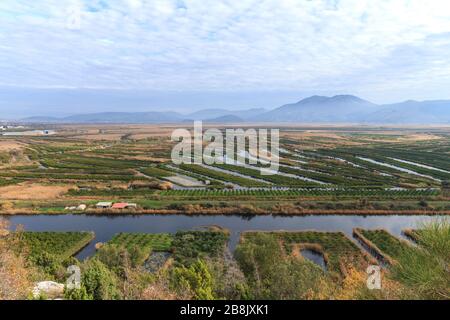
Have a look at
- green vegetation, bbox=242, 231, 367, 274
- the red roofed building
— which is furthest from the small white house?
green vegetation, bbox=242, 231, 367, 274

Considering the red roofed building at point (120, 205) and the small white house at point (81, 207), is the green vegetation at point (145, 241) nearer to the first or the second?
the red roofed building at point (120, 205)

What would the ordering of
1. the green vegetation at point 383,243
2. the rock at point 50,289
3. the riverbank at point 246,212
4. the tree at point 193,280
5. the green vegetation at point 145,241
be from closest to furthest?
the rock at point 50,289
the tree at point 193,280
the green vegetation at point 383,243
the green vegetation at point 145,241
the riverbank at point 246,212

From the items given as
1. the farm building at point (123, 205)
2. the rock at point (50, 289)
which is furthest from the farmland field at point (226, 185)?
the rock at point (50, 289)

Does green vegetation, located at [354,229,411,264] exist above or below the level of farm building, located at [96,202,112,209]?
below

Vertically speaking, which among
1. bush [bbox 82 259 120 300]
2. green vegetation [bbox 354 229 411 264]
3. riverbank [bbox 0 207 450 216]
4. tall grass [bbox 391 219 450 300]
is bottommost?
green vegetation [bbox 354 229 411 264]

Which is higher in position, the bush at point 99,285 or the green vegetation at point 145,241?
the bush at point 99,285

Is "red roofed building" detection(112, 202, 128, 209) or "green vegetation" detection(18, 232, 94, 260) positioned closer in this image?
"green vegetation" detection(18, 232, 94, 260)

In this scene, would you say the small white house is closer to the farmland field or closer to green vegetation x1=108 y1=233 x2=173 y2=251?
the farmland field

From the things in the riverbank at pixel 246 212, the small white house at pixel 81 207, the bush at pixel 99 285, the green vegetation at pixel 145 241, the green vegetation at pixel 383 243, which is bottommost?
the green vegetation at pixel 383 243

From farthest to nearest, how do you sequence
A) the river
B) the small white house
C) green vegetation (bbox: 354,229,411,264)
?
the small white house → the river → green vegetation (bbox: 354,229,411,264)

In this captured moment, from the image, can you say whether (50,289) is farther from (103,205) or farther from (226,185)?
(226,185)
